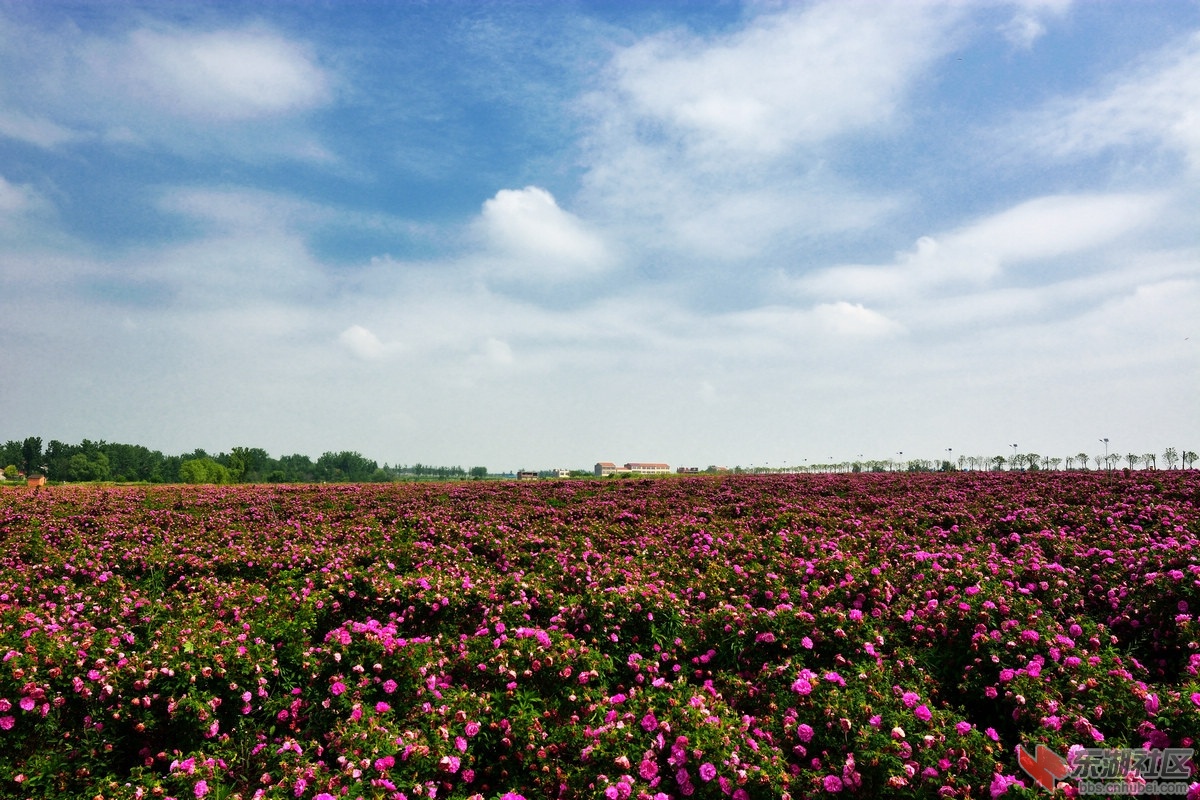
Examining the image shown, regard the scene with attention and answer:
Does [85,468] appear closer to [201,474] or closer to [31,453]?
[31,453]

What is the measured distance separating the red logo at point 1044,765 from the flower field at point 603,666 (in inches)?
4.0

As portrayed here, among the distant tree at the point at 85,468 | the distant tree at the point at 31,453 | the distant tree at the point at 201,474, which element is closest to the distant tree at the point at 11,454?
the distant tree at the point at 31,453

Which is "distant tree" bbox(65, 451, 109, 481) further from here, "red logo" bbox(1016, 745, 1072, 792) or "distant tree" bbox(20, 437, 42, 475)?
"red logo" bbox(1016, 745, 1072, 792)

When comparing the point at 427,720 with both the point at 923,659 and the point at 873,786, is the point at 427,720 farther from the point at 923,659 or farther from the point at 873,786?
the point at 923,659

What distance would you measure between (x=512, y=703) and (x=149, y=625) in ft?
15.5

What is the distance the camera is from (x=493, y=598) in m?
7.22

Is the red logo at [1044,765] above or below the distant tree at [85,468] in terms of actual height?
above

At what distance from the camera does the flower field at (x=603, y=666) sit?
4.11 meters

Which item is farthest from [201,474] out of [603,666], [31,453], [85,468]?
[31,453]

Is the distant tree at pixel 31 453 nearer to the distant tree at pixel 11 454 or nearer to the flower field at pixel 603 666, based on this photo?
the distant tree at pixel 11 454

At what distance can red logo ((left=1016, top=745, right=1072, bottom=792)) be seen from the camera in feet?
12.1

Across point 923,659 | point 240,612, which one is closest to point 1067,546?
point 923,659

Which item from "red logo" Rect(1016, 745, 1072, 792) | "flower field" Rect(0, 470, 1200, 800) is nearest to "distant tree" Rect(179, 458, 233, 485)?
"flower field" Rect(0, 470, 1200, 800)

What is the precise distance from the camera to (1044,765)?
12.5 feet
